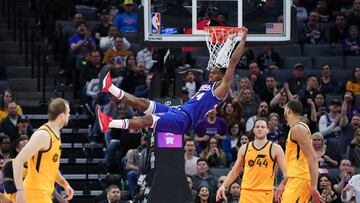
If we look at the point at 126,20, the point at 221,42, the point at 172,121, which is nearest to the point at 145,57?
the point at 126,20

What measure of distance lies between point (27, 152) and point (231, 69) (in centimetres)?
330

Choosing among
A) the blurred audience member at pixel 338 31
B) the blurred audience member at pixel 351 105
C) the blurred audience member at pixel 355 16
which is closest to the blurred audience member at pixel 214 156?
the blurred audience member at pixel 351 105

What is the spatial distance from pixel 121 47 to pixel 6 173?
7433 mm

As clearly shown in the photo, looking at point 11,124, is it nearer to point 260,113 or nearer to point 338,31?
point 260,113

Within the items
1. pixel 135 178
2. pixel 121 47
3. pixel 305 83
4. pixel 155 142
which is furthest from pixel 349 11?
pixel 155 142

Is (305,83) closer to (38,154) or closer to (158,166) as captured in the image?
(158,166)

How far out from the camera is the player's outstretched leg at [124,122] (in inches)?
516

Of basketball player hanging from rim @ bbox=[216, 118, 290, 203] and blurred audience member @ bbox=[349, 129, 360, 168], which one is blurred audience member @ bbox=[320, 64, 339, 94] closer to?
blurred audience member @ bbox=[349, 129, 360, 168]

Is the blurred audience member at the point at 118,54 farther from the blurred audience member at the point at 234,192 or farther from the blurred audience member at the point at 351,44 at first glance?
the blurred audience member at the point at 234,192

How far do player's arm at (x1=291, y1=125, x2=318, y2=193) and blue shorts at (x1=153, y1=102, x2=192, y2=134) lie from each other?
1.46 metres

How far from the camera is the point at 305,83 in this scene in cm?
1947

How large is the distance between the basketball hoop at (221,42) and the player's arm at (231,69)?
690mm

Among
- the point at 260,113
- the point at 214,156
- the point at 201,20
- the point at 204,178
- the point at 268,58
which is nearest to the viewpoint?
the point at 201,20

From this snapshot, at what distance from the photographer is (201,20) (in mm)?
14969
